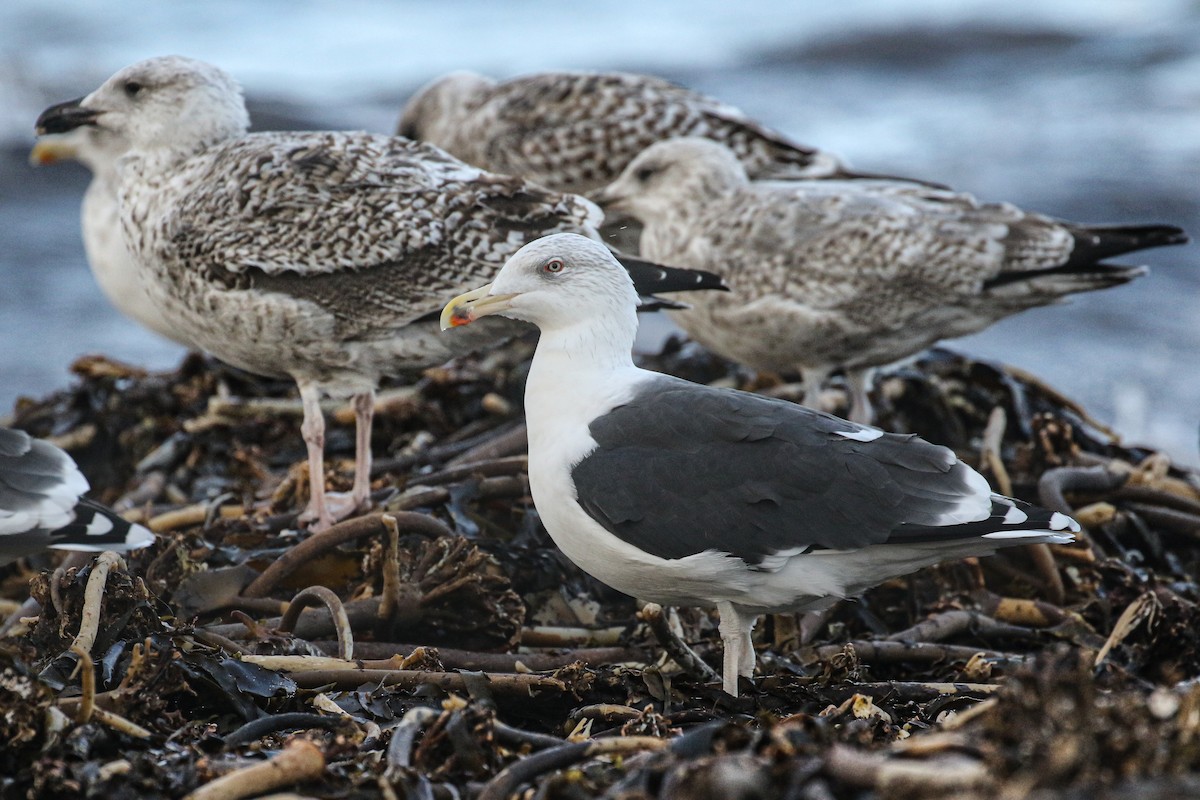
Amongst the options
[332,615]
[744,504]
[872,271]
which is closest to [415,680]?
[332,615]

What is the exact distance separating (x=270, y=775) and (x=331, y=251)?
98.5 inches

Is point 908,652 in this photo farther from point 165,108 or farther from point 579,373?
point 165,108

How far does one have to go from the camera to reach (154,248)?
5.00 meters

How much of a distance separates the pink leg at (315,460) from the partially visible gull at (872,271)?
1799 mm

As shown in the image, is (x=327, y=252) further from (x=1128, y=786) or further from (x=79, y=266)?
(x=79, y=266)

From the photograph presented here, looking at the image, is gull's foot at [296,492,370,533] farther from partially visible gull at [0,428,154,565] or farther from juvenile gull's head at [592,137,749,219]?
juvenile gull's head at [592,137,749,219]

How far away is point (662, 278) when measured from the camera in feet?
15.8

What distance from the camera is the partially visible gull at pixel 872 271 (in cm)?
575

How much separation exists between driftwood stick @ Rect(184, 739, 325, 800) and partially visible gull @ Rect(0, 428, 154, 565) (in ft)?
3.41

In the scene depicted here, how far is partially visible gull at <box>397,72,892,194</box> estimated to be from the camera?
23.6 feet

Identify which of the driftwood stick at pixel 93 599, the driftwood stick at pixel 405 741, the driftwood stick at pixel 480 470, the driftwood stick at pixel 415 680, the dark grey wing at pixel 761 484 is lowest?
the driftwood stick at pixel 480 470

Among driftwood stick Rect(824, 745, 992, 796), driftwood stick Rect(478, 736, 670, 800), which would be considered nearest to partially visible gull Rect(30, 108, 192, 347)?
driftwood stick Rect(478, 736, 670, 800)

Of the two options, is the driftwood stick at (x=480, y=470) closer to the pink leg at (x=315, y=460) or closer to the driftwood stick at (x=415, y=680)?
the pink leg at (x=315, y=460)

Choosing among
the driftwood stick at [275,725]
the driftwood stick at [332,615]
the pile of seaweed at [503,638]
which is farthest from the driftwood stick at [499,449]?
the driftwood stick at [275,725]
